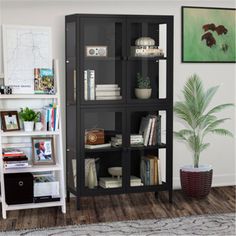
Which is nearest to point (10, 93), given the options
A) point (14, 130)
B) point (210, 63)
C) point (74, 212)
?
point (14, 130)

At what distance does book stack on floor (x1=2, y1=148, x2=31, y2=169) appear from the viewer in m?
4.74

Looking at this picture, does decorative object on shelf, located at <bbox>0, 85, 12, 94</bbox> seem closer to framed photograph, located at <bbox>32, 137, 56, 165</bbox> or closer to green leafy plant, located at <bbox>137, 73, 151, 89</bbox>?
framed photograph, located at <bbox>32, 137, 56, 165</bbox>

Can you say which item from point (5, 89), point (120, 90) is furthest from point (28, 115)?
point (120, 90)

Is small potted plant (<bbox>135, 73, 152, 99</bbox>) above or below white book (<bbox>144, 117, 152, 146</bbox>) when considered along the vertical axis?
above

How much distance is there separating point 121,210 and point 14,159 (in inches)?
42.4

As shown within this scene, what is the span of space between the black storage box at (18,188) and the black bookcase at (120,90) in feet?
1.48

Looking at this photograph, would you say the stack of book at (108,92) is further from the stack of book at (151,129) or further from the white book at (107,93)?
the stack of book at (151,129)

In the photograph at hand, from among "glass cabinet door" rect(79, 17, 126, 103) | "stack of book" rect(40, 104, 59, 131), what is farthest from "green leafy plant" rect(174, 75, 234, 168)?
"stack of book" rect(40, 104, 59, 131)

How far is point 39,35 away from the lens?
5.05 meters

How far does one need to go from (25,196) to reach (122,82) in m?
1.36

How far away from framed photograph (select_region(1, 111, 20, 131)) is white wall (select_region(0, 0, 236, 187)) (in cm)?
59

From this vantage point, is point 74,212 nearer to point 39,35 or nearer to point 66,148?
point 66,148

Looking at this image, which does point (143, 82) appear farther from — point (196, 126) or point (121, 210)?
point (121, 210)

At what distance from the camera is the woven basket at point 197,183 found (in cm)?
525
